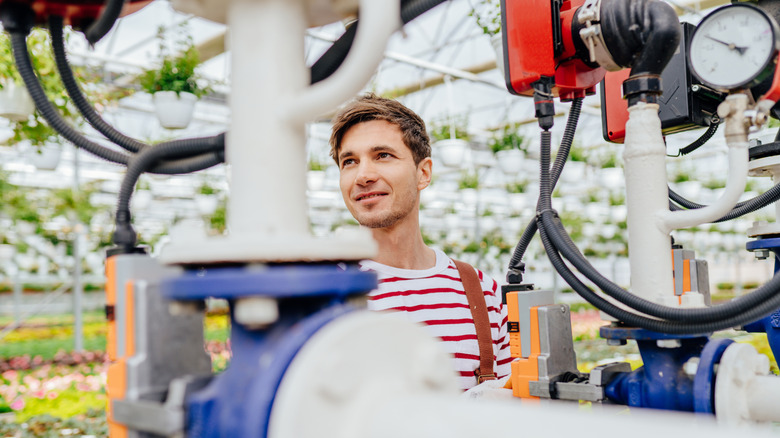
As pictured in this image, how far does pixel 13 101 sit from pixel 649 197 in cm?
317

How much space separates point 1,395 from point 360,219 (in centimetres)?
378

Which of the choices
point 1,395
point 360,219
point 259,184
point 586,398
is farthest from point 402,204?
point 1,395

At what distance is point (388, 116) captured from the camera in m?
1.36

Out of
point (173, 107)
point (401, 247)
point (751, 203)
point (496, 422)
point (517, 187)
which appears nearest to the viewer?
point (496, 422)

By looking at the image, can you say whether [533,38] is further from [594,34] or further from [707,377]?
[707,377]

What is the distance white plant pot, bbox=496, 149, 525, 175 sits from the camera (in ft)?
19.5

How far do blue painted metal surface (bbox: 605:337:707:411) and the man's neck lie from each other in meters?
0.70

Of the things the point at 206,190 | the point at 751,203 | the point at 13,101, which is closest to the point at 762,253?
the point at 751,203

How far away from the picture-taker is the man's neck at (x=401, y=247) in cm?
140

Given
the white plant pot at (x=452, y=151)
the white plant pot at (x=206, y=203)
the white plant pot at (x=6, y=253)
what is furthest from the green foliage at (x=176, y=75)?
the white plant pot at (x=6, y=253)

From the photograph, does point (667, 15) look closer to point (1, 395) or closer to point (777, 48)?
point (777, 48)

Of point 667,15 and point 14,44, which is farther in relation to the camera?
point 667,15

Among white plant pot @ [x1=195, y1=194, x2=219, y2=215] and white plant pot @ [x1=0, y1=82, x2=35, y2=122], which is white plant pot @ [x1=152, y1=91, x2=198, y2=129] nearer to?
white plant pot @ [x1=0, y1=82, x2=35, y2=122]

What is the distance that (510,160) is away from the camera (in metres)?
5.95
